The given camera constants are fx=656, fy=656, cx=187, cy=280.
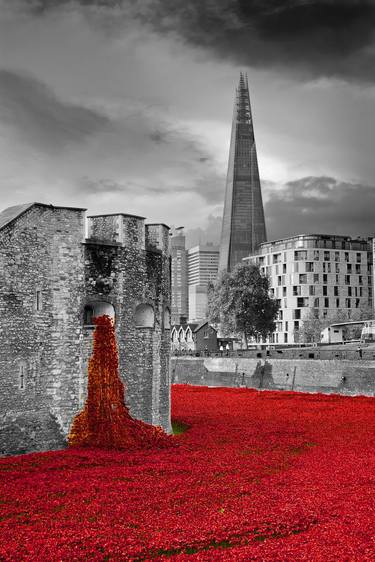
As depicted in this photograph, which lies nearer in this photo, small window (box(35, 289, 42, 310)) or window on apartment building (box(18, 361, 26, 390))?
window on apartment building (box(18, 361, 26, 390))

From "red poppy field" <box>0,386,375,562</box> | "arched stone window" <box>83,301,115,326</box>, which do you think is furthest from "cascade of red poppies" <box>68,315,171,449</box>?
"red poppy field" <box>0,386,375,562</box>

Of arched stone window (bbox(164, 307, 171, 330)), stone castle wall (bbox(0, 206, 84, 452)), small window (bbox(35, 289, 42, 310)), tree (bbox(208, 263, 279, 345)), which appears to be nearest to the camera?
stone castle wall (bbox(0, 206, 84, 452))

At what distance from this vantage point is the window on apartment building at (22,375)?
931 inches

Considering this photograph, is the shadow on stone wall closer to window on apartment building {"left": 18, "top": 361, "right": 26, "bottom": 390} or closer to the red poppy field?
the red poppy field

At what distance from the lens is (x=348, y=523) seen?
50.1 feet

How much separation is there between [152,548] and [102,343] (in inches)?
507

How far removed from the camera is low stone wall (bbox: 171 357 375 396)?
50.9 metres

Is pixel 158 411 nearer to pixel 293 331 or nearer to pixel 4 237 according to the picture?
pixel 4 237

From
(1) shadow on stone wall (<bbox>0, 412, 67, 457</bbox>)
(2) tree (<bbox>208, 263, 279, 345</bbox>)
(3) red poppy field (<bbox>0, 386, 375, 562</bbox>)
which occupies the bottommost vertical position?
(3) red poppy field (<bbox>0, 386, 375, 562</bbox>)

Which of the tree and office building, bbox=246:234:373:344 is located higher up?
office building, bbox=246:234:373:344

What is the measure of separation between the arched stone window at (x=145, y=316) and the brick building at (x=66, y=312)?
0.04m

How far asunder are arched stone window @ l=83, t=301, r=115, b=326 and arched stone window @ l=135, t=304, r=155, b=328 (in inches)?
69.0

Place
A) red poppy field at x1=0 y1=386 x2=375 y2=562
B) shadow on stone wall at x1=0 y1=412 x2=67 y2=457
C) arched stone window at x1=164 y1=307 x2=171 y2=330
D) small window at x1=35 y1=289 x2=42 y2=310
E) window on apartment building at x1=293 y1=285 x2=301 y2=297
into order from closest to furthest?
red poppy field at x1=0 y1=386 x2=375 y2=562, shadow on stone wall at x1=0 y1=412 x2=67 y2=457, small window at x1=35 y1=289 x2=42 y2=310, arched stone window at x1=164 y1=307 x2=171 y2=330, window on apartment building at x1=293 y1=285 x2=301 y2=297

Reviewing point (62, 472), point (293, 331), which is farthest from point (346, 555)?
point (293, 331)
